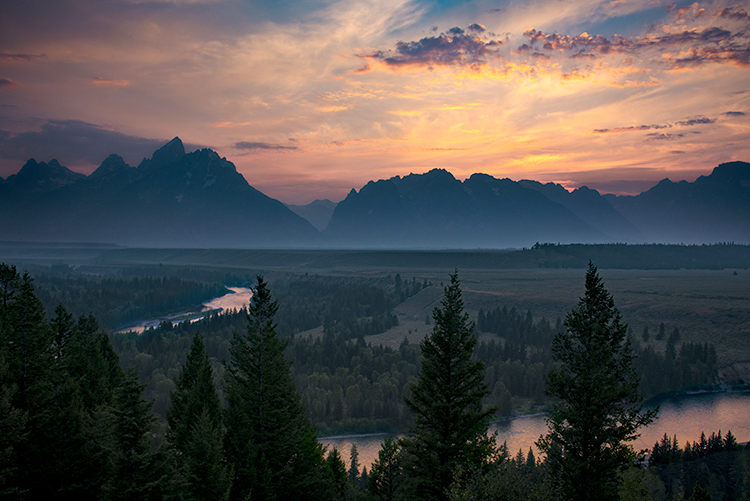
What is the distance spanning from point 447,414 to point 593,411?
821 cm

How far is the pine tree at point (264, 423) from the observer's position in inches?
1215

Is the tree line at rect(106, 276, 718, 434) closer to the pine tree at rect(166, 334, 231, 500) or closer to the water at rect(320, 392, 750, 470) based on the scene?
the water at rect(320, 392, 750, 470)

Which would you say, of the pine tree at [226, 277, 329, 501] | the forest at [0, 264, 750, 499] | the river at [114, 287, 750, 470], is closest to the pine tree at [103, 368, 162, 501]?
the forest at [0, 264, 750, 499]

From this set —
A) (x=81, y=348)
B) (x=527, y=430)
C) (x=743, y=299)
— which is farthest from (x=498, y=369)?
(x=743, y=299)

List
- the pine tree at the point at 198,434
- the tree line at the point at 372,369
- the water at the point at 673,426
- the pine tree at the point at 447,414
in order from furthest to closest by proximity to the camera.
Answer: the tree line at the point at 372,369 → the water at the point at 673,426 → the pine tree at the point at 198,434 → the pine tree at the point at 447,414

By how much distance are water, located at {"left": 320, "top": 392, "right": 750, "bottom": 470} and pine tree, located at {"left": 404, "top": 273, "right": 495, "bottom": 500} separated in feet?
131

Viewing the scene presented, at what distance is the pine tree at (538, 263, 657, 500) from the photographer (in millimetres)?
24734

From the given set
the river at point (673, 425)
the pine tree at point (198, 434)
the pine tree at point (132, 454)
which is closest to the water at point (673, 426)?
the river at point (673, 425)

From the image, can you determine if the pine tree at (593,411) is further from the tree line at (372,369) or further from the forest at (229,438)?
the tree line at (372,369)

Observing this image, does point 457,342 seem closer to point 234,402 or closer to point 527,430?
point 234,402

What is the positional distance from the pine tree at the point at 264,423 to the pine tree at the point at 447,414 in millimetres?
10166

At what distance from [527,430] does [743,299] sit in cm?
12906

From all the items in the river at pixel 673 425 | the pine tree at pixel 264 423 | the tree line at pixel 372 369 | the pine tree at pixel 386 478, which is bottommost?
the river at pixel 673 425

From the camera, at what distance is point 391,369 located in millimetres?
93812
